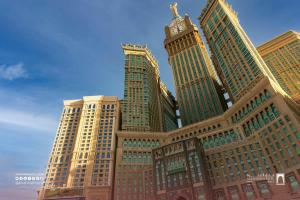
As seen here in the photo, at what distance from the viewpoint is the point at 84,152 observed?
349 ft

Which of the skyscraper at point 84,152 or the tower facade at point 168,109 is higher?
the tower facade at point 168,109

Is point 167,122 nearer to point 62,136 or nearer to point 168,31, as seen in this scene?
point 62,136

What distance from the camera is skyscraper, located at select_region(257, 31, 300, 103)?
13212cm

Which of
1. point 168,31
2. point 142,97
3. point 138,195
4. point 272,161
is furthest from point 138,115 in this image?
point 168,31

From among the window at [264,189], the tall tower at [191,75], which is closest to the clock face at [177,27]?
the tall tower at [191,75]

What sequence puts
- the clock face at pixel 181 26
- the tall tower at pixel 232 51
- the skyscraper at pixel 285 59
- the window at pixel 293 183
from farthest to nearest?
the clock face at pixel 181 26 → the skyscraper at pixel 285 59 → the tall tower at pixel 232 51 → the window at pixel 293 183

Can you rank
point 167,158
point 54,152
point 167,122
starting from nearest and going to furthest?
1. point 167,158
2. point 54,152
3. point 167,122

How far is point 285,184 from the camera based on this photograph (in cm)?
6569

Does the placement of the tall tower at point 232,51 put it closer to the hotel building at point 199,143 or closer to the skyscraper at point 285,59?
the hotel building at point 199,143

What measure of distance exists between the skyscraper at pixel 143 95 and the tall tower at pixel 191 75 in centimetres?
1538

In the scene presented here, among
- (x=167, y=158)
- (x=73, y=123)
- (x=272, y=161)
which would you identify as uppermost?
(x=73, y=123)

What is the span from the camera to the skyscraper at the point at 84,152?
93438 millimetres

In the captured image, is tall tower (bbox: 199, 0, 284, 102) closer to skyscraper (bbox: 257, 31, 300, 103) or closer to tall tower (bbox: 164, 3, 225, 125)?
tall tower (bbox: 164, 3, 225, 125)

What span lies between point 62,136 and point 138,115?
42764 millimetres
